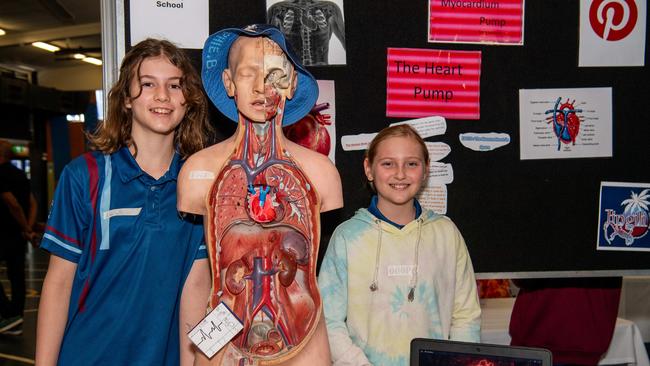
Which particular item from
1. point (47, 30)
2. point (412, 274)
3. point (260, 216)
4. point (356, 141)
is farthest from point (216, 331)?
point (47, 30)

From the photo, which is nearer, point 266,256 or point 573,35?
point 266,256

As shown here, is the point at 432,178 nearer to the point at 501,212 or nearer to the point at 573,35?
the point at 501,212

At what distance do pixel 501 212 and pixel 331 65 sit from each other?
78 centimetres

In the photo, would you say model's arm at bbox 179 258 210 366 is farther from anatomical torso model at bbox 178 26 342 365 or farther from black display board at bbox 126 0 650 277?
black display board at bbox 126 0 650 277

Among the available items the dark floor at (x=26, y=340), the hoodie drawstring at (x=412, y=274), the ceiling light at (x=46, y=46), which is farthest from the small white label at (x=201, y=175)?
the ceiling light at (x=46, y=46)

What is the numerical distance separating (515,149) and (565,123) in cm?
20

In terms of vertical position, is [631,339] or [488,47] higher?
[488,47]

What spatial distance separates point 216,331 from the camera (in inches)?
52.7

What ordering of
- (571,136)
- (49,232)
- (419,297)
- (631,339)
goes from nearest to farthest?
1. (49,232)
2. (419,297)
3. (571,136)
4. (631,339)

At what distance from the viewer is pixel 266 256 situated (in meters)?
1.38

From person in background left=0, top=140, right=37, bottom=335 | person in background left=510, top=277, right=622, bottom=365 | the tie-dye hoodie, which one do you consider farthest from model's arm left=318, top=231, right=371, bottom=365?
person in background left=0, top=140, right=37, bottom=335

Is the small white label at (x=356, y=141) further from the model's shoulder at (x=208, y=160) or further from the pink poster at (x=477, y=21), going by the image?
the model's shoulder at (x=208, y=160)

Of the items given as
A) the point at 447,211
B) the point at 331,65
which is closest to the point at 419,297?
the point at 447,211

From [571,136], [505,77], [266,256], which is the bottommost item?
[266,256]
